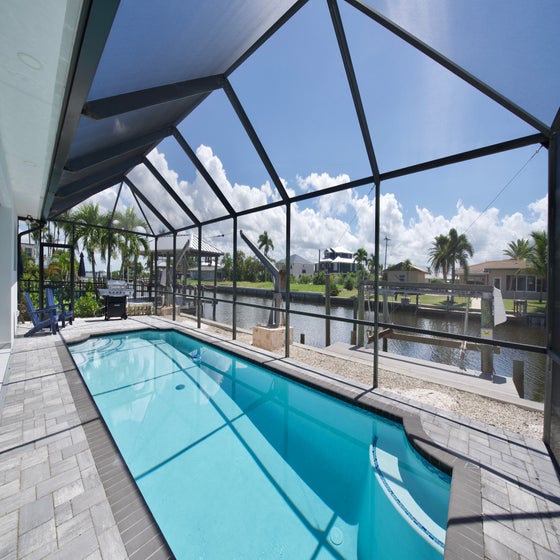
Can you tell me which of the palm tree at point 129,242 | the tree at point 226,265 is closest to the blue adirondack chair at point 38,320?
the palm tree at point 129,242

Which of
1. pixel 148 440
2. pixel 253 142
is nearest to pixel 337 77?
pixel 253 142

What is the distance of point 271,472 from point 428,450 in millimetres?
Result: 1613

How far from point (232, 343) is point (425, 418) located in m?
4.55

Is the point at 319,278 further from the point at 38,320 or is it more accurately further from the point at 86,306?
the point at 38,320

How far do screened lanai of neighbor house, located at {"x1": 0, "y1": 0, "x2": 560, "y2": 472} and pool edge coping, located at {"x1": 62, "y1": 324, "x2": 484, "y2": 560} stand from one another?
1.11m

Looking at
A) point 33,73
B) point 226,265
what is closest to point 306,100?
point 33,73

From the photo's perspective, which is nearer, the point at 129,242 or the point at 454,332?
the point at 454,332

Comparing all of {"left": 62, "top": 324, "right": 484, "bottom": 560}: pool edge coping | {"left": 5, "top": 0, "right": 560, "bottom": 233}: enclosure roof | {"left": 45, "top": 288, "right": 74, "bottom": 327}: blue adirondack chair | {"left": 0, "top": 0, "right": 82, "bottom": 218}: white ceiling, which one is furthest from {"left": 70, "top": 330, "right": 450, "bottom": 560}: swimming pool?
{"left": 0, "top": 0, "right": 82, "bottom": 218}: white ceiling

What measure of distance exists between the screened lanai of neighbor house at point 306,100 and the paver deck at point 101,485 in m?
0.66

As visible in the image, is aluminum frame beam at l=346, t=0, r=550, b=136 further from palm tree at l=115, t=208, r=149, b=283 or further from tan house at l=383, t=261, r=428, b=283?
tan house at l=383, t=261, r=428, b=283

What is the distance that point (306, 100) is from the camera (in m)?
4.34

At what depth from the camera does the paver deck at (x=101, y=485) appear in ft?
5.97

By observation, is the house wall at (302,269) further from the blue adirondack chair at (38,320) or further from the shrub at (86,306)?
the blue adirondack chair at (38,320)

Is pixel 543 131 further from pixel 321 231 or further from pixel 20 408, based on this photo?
pixel 20 408
